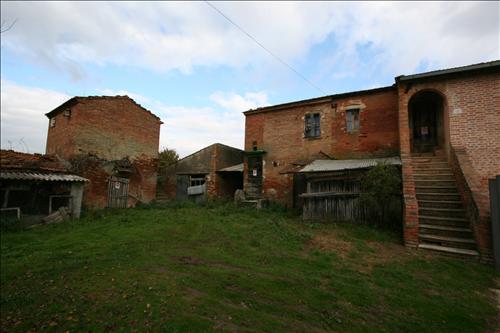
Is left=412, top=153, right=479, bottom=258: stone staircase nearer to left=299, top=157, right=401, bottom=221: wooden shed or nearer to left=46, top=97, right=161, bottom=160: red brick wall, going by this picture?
left=299, top=157, right=401, bottom=221: wooden shed

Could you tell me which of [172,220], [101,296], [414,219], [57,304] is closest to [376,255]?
[414,219]

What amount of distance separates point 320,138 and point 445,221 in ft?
23.8

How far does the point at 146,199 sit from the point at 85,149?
4.76 m

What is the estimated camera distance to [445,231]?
23.6 ft

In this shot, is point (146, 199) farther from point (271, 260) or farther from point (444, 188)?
point (444, 188)

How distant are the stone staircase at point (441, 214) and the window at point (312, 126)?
5377 millimetres

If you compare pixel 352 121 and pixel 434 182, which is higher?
pixel 352 121

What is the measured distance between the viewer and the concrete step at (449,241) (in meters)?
6.59

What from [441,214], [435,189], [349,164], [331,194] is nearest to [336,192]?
[331,194]

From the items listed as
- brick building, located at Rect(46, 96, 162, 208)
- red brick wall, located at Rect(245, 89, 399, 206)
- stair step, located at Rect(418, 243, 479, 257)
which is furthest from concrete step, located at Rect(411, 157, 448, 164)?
brick building, located at Rect(46, 96, 162, 208)

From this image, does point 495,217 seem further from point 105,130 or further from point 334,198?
point 105,130

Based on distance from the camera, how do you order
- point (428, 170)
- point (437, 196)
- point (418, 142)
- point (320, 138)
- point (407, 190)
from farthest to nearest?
1. point (320, 138)
2. point (418, 142)
3. point (428, 170)
4. point (437, 196)
5. point (407, 190)

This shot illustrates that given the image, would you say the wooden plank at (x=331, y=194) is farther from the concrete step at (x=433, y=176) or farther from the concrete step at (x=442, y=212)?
the concrete step at (x=442, y=212)

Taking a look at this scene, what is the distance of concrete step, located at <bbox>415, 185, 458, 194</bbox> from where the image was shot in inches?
326
